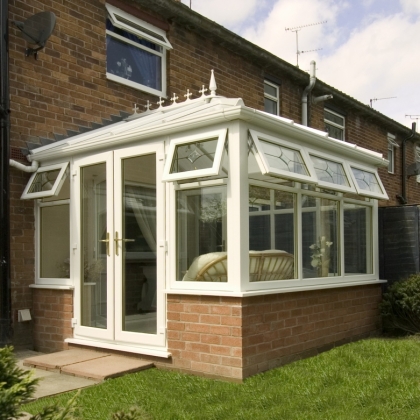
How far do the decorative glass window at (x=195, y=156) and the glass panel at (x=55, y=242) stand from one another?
193 centimetres

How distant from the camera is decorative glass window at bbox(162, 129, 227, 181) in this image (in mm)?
5691

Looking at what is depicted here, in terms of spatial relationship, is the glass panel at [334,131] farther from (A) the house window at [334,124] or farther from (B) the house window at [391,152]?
(B) the house window at [391,152]

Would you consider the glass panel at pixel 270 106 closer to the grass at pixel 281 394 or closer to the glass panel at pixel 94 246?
the glass panel at pixel 94 246

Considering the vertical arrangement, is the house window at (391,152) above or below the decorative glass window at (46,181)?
above

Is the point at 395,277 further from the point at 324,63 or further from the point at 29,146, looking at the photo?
the point at 324,63

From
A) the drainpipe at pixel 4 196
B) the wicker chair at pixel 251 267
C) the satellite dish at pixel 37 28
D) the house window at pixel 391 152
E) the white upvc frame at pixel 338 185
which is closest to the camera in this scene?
the wicker chair at pixel 251 267

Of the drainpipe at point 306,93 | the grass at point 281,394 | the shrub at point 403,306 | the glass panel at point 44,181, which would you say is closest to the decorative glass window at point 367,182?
the shrub at point 403,306

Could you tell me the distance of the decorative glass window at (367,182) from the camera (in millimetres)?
7699

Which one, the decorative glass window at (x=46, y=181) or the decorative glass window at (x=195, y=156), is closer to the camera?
the decorative glass window at (x=195, y=156)

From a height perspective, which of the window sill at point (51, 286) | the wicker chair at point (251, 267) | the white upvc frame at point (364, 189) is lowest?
the window sill at point (51, 286)

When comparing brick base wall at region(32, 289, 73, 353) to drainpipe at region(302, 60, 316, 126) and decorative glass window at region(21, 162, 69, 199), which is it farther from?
drainpipe at region(302, 60, 316, 126)

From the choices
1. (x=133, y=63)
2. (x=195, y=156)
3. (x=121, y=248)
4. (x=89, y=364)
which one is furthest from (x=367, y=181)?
(x=89, y=364)

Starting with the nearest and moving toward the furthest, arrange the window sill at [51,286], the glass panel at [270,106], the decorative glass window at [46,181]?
the window sill at [51,286] < the decorative glass window at [46,181] < the glass panel at [270,106]

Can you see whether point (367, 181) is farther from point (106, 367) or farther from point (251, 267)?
point (106, 367)
